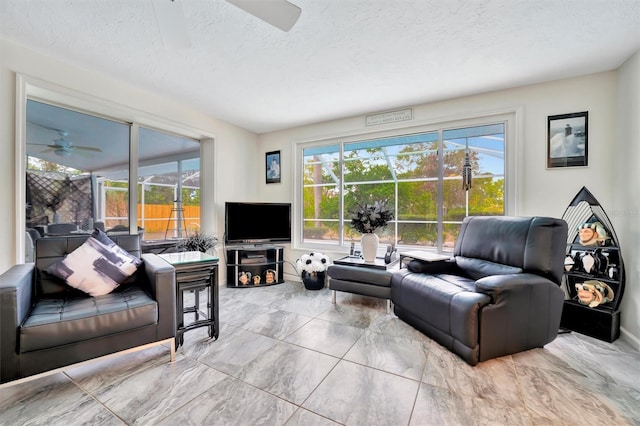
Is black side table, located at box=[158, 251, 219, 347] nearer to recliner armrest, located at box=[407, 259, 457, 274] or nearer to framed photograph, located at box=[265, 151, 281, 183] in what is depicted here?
recliner armrest, located at box=[407, 259, 457, 274]

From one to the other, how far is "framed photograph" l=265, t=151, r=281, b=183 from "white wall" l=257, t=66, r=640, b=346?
236cm

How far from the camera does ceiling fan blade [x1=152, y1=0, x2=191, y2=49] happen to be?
1.26m

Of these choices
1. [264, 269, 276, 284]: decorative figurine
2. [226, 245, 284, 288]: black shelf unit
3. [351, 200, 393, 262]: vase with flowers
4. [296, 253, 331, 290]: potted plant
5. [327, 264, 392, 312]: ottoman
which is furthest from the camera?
[264, 269, 276, 284]: decorative figurine

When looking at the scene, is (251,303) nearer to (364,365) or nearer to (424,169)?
(364,365)

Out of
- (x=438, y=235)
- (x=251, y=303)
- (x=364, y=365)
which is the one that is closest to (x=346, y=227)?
(x=438, y=235)

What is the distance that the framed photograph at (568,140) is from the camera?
97.3 inches

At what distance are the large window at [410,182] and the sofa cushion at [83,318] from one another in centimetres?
267

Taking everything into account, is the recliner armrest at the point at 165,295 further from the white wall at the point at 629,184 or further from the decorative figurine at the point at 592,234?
the white wall at the point at 629,184

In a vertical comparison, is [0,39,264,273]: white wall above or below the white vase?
above

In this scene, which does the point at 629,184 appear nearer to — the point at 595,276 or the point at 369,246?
the point at 595,276

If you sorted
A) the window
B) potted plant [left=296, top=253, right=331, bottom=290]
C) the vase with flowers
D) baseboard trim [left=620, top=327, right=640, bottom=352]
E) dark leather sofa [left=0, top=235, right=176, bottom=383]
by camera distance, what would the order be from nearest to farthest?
1. dark leather sofa [left=0, top=235, right=176, bottom=383]
2. baseboard trim [left=620, top=327, right=640, bottom=352]
3. the window
4. the vase with flowers
5. potted plant [left=296, top=253, right=331, bottom=290]

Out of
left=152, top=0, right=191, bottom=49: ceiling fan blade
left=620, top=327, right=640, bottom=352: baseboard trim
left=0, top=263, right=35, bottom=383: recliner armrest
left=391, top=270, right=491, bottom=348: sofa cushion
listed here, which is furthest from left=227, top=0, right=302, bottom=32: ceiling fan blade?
left=620, top=327, right=640, bottom=352: baseboard trim

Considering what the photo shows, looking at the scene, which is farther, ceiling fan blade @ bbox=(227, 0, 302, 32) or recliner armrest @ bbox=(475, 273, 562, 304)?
recliner armrest @ bbox=(475, 273, 562, 304)

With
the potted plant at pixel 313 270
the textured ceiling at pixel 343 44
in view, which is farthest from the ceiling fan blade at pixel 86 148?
the potted plant at pixel 313 270
